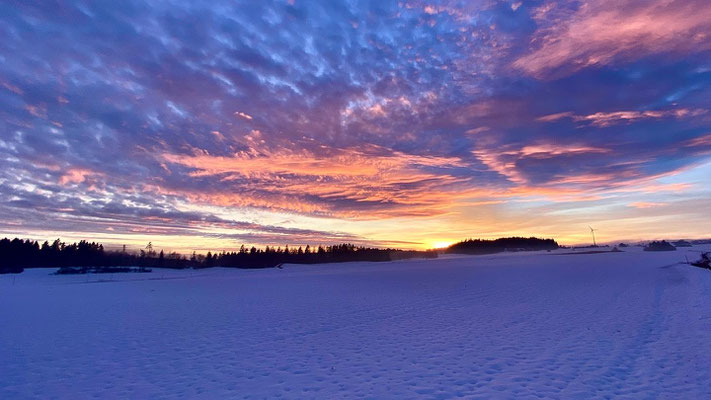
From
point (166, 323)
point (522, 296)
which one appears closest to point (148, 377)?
point (166, 323)

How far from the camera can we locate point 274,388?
10195mm

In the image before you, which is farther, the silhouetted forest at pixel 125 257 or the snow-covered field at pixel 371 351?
the silhouetted forest at pixel 125 257

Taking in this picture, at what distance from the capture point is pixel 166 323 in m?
21.0

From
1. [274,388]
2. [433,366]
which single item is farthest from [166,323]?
[433,366]

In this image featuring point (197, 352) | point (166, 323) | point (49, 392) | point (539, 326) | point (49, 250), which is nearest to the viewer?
point (49, 392)

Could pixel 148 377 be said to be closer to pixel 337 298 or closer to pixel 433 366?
pixel 433 366

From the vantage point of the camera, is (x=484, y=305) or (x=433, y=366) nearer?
(x=433, y=366)

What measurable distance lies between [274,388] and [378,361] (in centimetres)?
383

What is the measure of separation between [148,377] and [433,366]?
859 cm

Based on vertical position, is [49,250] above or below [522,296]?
above

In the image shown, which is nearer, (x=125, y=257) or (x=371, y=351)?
(x=371, y=351)

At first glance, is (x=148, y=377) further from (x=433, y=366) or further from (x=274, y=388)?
(x=433, y=366)

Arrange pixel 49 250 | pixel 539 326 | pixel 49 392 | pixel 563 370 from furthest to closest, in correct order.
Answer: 1. pixel 49 250
2. pixel 539 326
3. pixel 563 370
4. pixel 49 392

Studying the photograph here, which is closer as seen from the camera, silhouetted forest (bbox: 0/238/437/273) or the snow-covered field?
the snow-covered field
